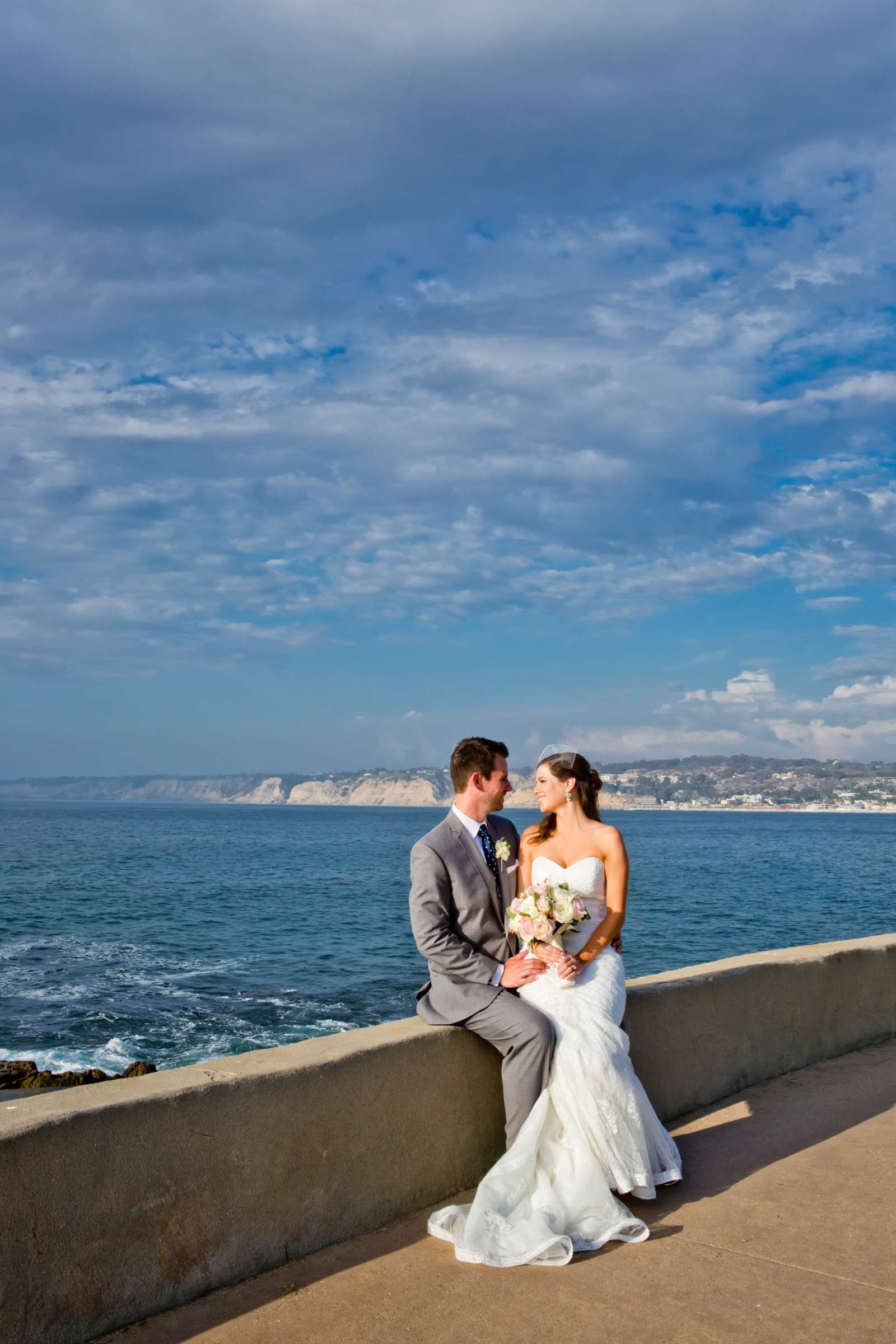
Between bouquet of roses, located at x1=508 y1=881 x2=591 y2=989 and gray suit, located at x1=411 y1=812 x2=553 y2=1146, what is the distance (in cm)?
17

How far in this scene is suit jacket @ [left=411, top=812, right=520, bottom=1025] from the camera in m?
4.59

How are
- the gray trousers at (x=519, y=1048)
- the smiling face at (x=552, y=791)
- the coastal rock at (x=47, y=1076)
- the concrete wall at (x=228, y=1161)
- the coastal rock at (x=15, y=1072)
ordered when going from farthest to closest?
the coastal rock at (x=15, y=1072), the coastal rock at (x=47, y=1076), the smiling face at (x=552, y=791), the gray trousers at (x=519, y=1048), the concrete wall at (x=228, y=1161)

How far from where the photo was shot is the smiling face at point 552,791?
522 cm

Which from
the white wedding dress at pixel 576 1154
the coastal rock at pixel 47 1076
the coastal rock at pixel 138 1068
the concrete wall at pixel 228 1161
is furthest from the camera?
the coastal rock at pixel 138 1068

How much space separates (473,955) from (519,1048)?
43cm

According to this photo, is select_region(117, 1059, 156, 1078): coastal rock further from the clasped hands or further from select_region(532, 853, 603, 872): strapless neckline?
the clasped hands

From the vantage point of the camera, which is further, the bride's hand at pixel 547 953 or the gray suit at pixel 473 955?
the bride's hand at pixel 547 953

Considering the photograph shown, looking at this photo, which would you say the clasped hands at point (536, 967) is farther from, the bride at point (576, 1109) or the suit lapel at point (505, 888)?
the suit lapel at point (505, 888)

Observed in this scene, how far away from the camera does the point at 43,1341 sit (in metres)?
3.07

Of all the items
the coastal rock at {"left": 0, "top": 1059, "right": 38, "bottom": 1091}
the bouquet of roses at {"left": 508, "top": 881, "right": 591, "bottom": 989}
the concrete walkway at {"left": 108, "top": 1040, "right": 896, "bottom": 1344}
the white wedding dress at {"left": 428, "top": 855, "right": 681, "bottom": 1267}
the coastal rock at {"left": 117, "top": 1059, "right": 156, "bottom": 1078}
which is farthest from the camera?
the coastal rock at {"left": 117, "top": 1059, "right": 156, "bottom": 1078}

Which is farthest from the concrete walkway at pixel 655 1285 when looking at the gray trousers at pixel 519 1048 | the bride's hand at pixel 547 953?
the bride's hand at pixel 547 953

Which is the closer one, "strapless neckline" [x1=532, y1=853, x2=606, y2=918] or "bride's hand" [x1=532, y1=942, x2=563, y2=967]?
"bride's hand" [x1=532, y1=942, x2=563, y2=967]

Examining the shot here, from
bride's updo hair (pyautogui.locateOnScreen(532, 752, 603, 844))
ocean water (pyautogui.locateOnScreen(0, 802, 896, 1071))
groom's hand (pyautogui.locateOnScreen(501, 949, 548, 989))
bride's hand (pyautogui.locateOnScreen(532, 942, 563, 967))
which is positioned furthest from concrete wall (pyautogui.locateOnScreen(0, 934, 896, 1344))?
ocean water (pyautogui.locateOnScreen(0, 802, 896, 1071))

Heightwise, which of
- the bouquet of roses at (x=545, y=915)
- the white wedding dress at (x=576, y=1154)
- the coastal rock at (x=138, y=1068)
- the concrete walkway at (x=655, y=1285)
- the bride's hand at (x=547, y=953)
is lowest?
the coastal rock at (x=138, y=1068)
